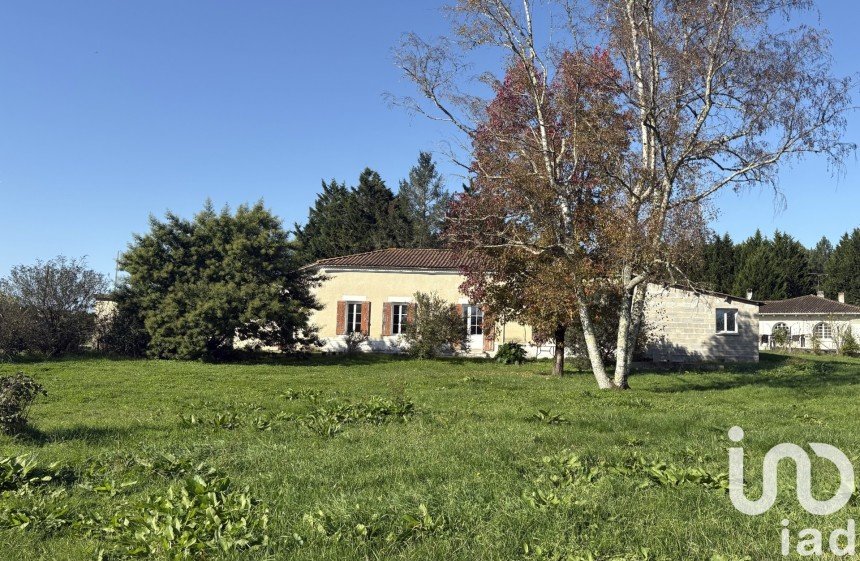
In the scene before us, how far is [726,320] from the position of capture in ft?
94.4

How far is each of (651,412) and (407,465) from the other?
18.9 feet

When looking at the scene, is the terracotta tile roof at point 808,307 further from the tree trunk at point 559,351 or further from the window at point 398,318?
the tree trunk at point 559,351

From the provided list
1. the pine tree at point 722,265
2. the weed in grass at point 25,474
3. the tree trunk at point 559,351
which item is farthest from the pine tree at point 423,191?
the weed in grass at point 25,474

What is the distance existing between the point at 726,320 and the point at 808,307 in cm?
1861

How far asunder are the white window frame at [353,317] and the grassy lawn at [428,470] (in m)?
15.7

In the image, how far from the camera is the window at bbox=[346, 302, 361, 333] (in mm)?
28516

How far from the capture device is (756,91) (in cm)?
1404

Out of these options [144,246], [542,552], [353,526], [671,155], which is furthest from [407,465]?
[144,246]

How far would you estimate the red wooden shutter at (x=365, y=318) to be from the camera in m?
28.4

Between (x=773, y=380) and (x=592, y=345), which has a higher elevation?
(x=592, y=345)

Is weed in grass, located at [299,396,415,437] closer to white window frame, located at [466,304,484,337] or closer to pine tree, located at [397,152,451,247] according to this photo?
white window frame, located at [466,304,484,337]

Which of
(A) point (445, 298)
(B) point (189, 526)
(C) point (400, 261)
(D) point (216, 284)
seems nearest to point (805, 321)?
(A) point (445, 298)

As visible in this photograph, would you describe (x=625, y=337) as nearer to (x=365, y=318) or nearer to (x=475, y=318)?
(x=475, y=318)

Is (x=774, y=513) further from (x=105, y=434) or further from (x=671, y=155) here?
(x=671, y=155)
